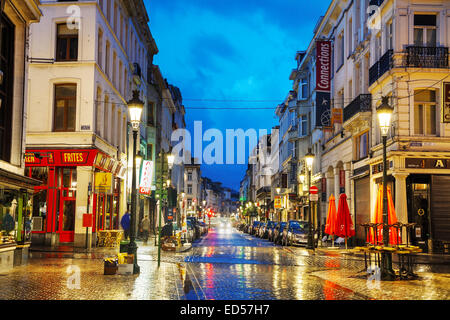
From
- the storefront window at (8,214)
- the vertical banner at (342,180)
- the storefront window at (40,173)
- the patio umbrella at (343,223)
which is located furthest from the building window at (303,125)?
the storefront window at (8,214)

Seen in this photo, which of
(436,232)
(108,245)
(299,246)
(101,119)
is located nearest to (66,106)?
(101,119)

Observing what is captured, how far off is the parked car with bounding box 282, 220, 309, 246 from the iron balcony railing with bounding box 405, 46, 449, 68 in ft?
40.4

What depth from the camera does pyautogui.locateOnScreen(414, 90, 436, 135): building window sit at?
27.0 meters

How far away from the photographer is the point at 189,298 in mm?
11508

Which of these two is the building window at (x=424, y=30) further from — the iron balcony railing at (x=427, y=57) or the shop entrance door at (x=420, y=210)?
the shop entrance door at (x=420, y=210)

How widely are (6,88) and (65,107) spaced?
12274 millimetres

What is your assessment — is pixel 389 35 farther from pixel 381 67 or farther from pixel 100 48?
pixel 100 48

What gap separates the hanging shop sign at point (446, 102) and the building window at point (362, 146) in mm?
6406

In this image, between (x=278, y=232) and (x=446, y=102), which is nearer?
(x=446, y=102)

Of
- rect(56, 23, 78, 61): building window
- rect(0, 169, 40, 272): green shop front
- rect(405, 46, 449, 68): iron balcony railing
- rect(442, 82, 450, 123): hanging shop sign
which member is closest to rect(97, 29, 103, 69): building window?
rect(56, 23, 78, 61): building window

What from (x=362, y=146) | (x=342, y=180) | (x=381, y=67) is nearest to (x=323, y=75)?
(x=342, y=180)

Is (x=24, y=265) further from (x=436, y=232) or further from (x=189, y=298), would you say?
(x=436, y=232)

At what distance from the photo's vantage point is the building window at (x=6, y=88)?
56.8 feet

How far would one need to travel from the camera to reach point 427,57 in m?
26.5
